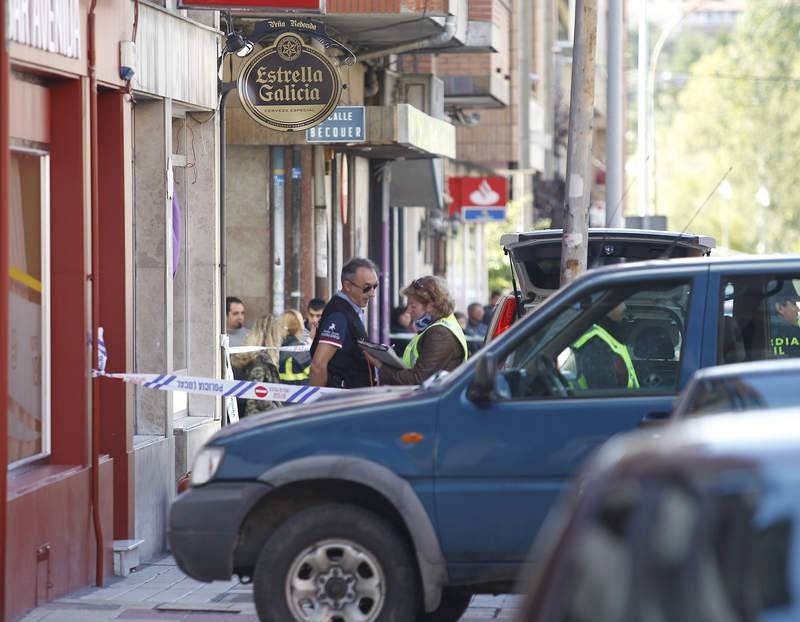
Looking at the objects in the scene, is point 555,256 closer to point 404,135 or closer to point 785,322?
point 785,322

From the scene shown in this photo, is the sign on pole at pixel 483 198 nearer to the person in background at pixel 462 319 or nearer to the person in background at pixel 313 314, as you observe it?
the person in background at pixel 462 319

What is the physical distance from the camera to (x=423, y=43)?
21672mm

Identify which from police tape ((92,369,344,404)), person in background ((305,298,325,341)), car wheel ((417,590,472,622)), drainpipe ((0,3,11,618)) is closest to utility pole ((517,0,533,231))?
person in background ((305,298,325,341))

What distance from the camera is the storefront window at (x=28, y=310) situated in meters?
9.73

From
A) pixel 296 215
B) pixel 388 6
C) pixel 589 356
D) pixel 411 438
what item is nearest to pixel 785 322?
pixel 589 356

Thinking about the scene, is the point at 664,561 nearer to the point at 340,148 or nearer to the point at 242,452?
the point at 242,452

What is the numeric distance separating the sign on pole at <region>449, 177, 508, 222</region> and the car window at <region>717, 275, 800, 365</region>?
2695 cm

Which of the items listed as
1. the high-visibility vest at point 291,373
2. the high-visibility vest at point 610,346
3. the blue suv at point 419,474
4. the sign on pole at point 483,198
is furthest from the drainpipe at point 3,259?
the sign on pole at point 483,198

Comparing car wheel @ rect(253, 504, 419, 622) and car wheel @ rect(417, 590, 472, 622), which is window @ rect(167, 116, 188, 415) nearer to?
car wheel @ rect(417, 590, 472, 622)

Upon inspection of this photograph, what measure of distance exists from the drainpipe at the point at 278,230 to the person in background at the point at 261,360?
368cm

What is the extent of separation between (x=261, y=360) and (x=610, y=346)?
7.73 m

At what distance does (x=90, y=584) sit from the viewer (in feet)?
34.6

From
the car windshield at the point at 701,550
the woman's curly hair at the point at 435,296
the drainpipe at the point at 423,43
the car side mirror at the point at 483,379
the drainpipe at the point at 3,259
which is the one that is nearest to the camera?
the car windshield at the point at 701,550

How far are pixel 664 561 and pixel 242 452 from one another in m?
4.62
